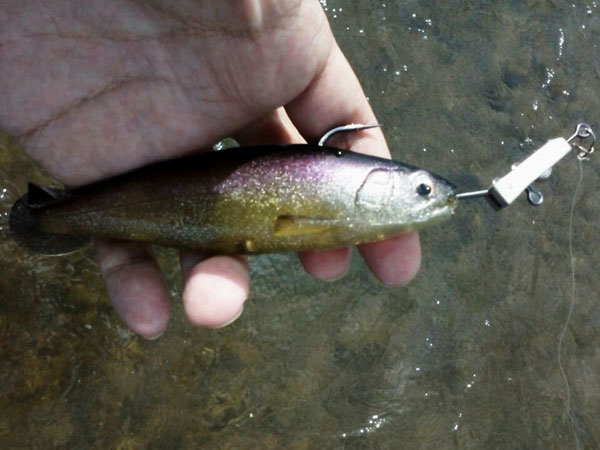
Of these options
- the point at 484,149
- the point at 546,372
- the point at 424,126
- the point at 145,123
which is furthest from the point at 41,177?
the point at 546,372

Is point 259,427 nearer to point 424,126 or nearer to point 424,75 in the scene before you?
point 424,126

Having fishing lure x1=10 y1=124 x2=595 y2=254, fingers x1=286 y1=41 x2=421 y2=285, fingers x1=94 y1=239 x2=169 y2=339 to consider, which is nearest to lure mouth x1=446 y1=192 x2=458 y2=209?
fishing lure x1=10 y1=124 x2=595 y2=254

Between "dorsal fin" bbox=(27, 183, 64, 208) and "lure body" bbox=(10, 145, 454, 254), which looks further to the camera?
"dorsal fin" bbox=(27, 183, 64, 208)

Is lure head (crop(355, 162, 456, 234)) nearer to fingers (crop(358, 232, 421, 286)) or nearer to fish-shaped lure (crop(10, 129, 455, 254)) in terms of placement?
fish-shaped lure (crop(10, 129, 455, 254))

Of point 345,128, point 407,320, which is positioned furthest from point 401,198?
point 407,320

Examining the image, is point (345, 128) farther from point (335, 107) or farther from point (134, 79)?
point (134, 79)

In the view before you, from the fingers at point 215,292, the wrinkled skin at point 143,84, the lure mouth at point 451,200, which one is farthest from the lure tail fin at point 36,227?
the lure mouth at point 451,200

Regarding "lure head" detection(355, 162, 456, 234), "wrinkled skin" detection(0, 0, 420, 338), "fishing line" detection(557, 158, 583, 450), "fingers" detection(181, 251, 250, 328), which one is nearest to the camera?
"fingers" detection(181, 251, 250, 328)
